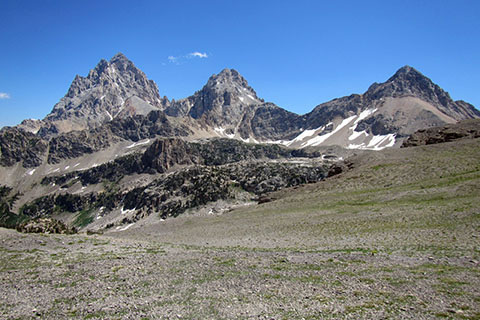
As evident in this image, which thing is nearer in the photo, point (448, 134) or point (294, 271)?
point (294, 271)

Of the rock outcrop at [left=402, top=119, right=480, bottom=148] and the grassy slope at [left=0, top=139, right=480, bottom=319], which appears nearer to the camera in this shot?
the grassy slope at [left=0, top=139, right=480, bottom=319]

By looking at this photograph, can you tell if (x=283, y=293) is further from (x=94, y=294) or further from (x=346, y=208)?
(x=346, y=208)

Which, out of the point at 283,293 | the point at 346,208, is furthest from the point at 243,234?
the point at 283,293

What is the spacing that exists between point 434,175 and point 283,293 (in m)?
45.3

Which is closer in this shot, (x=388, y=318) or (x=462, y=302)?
(x=388, y=318)

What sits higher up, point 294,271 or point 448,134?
point 448,134

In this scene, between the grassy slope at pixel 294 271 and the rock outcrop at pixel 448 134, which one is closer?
the grassy slope at pixel 294 271

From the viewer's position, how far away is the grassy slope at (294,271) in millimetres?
13016

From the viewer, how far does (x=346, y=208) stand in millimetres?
42656

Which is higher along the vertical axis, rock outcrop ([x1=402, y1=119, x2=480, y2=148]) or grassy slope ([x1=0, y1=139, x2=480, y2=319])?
rock outcrop ([x1=402, y1=119, x2=480, y2=148])

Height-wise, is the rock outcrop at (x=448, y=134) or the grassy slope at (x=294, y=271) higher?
the rock outcrop at (x=448, y=134)

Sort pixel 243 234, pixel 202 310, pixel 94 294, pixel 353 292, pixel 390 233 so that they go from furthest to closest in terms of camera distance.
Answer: pixel 243 234 < pixel 390 233 < pixel 94 294 < pixel 353 292 < pixel 202 310

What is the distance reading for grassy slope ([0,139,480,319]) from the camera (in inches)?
512

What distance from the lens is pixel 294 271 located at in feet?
60.5
